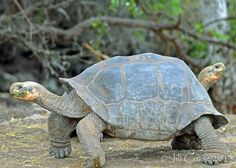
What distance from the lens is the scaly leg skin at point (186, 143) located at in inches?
177

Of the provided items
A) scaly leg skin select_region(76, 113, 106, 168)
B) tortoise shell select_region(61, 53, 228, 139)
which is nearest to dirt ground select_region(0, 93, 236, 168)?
scaly leg skin select_region(76, 113, 106, 168)

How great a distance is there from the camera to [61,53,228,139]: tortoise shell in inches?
156

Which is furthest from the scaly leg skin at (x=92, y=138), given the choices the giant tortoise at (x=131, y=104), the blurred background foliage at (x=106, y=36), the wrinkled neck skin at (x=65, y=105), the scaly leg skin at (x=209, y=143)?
the blurred background foliage at (x=106, y=36)

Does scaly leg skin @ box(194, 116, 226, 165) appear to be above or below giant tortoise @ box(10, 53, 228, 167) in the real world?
below

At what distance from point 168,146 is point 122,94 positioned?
0.97 m

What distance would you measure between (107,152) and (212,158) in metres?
0.91

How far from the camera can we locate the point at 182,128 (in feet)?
13.2

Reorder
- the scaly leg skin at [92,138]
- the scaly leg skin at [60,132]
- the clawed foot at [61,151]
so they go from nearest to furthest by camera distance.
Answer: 1. the scaly leg skin at [92,138]
2. the scaly leg skin at [60,132]
3. the clawed foot at [61,151]

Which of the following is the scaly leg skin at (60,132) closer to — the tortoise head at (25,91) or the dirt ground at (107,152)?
the dirt ground at (107,152)

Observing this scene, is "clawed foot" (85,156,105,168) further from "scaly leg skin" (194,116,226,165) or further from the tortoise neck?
"scaly leg skin" (194,116,226,165)

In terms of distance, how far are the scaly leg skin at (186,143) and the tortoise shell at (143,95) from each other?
368mm

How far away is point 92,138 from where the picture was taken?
383cm

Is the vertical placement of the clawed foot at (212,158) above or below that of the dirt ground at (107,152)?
above

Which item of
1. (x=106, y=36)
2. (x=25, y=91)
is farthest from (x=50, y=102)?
(x=106, y=36)
